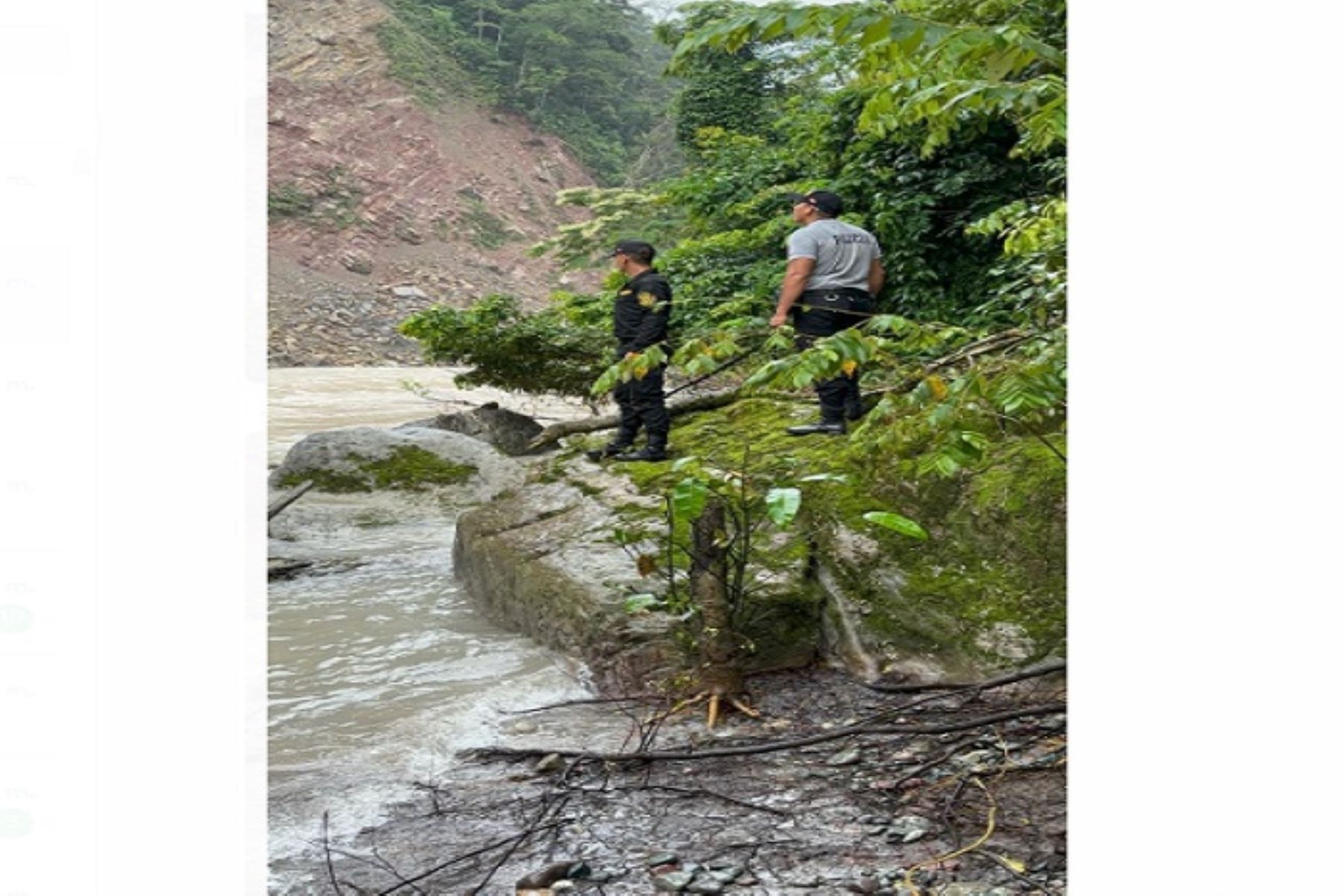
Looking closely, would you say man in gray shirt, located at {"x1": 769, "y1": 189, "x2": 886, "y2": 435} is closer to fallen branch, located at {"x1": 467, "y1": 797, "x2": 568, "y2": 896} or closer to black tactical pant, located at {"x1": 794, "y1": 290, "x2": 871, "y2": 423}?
black tactical pant, located at {"x1": 794, "y1": 290, "x2": 871, "y2": 423}

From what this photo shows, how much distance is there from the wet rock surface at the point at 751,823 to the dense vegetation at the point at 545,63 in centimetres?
3509

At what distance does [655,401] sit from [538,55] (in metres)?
35.3

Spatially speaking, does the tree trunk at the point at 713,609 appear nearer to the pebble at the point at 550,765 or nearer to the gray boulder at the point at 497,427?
the pebble at the point at 550,765

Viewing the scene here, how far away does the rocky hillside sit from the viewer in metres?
31.4

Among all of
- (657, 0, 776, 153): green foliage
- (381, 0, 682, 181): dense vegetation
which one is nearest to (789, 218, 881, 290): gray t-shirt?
Answer: (657, 0, 776, 153): green foliage

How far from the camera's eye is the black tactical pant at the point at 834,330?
4.62 m

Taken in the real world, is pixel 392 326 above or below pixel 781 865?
above

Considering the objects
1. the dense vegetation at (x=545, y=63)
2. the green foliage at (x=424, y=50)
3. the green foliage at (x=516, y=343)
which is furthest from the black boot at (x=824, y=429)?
the green foliage at (x=424, y=50)

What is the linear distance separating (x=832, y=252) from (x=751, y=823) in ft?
9.80

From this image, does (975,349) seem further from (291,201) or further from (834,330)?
(291,201)

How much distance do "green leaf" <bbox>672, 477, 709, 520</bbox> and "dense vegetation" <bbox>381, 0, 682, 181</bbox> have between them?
34606 millimetres
